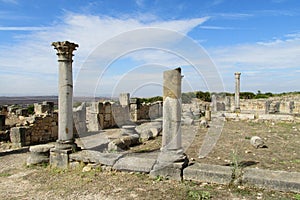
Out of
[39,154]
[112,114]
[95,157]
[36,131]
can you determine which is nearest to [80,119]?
[36,131]

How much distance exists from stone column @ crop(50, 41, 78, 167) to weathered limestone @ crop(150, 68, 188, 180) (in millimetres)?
2710

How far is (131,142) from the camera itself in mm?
9461

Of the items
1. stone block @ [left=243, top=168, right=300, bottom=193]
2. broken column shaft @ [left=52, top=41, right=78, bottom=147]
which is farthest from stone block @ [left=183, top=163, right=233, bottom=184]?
broken column shaft @ [left=52, top=41, right=78, bottom=147]

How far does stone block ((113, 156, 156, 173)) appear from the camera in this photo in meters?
5.49

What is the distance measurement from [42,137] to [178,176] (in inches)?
334

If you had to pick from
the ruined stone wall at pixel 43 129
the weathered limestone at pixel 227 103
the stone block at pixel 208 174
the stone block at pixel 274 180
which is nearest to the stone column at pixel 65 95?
the stone block at pixel 208 174

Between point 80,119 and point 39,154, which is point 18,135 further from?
point 39,154

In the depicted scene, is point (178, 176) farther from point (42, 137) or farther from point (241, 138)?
point (42, 137)

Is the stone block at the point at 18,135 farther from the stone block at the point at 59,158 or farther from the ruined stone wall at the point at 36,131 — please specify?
the stone block at the point at 59,158

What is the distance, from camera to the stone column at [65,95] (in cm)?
657

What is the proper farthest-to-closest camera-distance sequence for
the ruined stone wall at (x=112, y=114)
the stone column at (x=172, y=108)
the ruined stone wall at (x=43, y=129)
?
the ruined stone wall at (x=112, y=114) < the ruined stone wall at (x=43, y=129) < the stone column at (x=172, y=108)

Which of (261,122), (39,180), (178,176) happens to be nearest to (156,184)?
(178,176)

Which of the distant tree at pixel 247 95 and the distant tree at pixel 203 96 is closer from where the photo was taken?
the distant tree at pixel 203 96

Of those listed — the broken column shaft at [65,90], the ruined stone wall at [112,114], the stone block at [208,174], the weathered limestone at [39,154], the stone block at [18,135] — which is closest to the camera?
the stone block at [208,174]
